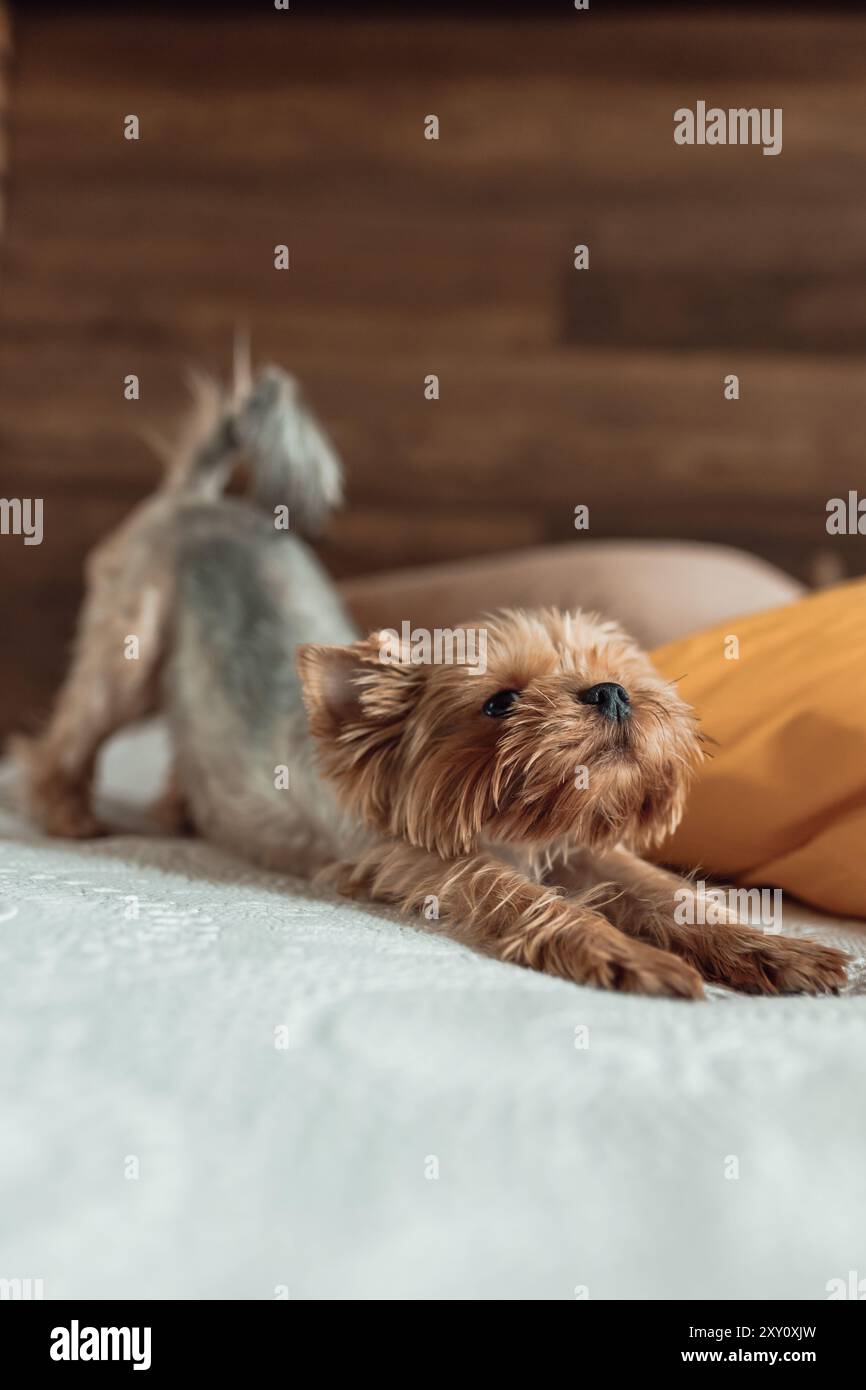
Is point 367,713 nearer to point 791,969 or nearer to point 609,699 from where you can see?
point 609,699

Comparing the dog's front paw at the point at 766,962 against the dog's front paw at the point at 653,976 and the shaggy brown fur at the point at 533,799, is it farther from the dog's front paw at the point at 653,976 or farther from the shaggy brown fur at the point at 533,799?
the dog's front paw at the point at 653,976

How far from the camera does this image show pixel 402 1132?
27.5 inches

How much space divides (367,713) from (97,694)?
85 cm

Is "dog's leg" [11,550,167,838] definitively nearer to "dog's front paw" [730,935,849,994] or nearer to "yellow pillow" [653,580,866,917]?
"yellow pillow" [653,580,866,917]

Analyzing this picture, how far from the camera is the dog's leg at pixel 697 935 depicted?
1104 mm

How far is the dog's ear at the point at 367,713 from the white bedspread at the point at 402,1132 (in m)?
0.40

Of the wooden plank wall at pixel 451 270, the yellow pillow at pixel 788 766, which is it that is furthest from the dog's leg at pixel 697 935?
the wooden plank wall at pixel 451 270

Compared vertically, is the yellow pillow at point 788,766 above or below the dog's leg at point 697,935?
above

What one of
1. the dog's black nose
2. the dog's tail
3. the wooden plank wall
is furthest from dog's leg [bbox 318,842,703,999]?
the wooden plank wall

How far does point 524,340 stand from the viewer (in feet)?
10.3

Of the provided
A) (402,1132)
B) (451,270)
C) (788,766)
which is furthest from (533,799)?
(451,270)
